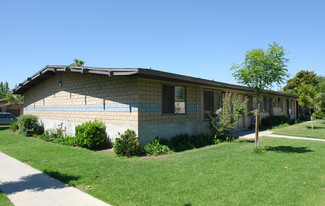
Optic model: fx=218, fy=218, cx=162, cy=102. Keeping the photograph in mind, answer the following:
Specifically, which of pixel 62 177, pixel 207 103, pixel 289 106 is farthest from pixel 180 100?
pixel 289 106

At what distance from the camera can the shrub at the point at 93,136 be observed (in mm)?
9266

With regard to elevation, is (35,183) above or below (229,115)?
below

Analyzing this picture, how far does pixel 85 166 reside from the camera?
651 centimetres

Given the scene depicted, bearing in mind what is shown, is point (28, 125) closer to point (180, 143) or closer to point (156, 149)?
point (156, 149)

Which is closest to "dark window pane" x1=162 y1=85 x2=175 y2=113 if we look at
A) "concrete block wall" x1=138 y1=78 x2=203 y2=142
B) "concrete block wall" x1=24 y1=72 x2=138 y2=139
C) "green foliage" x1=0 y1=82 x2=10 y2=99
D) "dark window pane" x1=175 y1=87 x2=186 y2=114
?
"concrete block wall" x1=138 y1=78 x2=203 y2=142

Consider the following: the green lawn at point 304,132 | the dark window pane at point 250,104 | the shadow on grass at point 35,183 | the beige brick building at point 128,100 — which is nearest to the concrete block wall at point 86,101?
the beige brick building at point 128,100

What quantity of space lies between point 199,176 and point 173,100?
16.5 ft

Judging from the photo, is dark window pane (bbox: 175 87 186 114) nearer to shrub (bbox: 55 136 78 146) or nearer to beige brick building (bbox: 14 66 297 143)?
beige brick building (bbox: 14 66 297 143)

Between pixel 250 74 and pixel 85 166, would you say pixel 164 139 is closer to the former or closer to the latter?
pixel 85 166

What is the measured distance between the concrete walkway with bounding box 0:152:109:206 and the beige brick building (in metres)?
3.63

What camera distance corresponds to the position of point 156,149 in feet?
27.3

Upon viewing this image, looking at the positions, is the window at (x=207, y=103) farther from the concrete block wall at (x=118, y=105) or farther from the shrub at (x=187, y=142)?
the shrub at (x=187, y=142)

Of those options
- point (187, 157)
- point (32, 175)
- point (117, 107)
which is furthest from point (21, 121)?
point (187, 157)

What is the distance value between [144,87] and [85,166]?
11.9 feet
